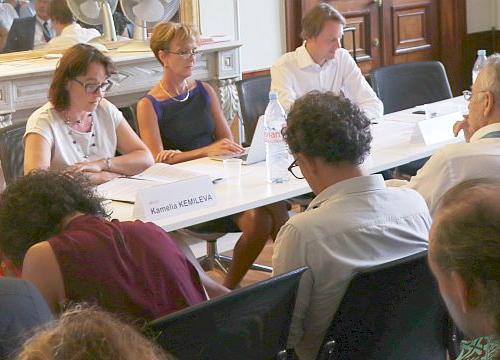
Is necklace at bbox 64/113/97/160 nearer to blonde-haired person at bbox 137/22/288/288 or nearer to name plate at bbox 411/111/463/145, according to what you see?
blonde-haired person at bbox 137/22/288/288

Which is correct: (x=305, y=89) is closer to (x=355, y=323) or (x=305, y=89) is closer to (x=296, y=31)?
(x=296, y=31)

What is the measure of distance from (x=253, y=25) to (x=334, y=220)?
13.6ft

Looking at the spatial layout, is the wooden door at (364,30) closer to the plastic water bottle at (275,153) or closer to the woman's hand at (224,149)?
the woman's hand at (224,149)

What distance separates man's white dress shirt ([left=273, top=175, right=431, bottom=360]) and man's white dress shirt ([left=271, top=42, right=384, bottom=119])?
2.24 m

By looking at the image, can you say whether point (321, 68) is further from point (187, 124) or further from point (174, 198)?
point (174, 198)

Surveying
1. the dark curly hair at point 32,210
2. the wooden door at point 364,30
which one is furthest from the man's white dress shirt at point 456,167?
the wooden door at point 364,30

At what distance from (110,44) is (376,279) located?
371 cm

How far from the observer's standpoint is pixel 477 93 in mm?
3078

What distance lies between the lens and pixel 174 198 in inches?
120

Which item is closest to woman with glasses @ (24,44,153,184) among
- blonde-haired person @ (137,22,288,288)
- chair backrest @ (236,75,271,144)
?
blonde-haired person @ (137,22,288,288)

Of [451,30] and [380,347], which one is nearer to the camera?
[380,347]

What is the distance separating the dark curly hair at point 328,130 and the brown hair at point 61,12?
3.10 metres

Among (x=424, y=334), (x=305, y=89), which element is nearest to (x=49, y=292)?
(x=424, y=334)

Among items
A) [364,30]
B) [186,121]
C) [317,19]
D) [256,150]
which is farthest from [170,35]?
[364,30]
